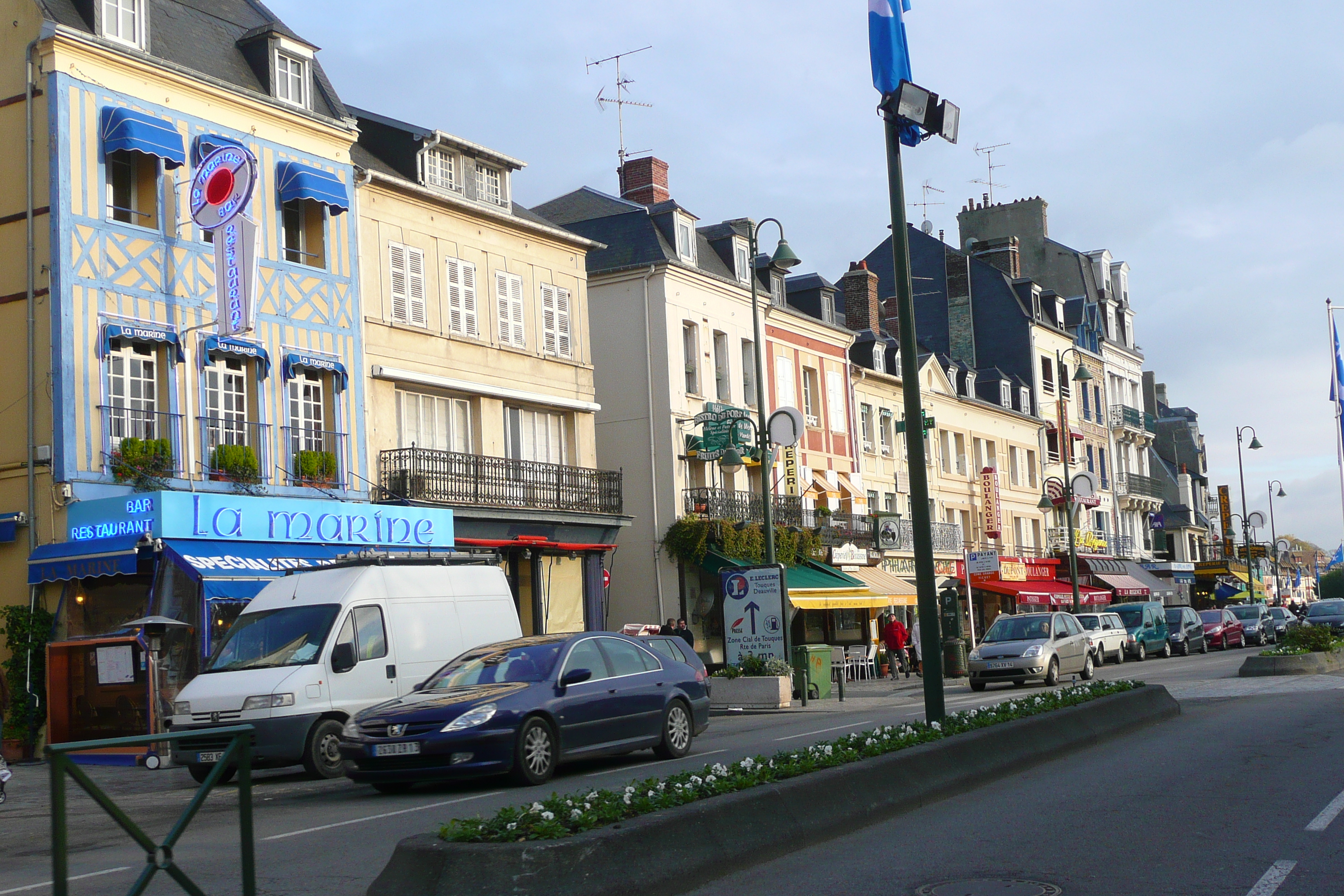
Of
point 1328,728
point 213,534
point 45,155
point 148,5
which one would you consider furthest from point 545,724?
point 148,5

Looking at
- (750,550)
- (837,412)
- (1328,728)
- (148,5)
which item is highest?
(148,5)

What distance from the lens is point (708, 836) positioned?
26.2 feet

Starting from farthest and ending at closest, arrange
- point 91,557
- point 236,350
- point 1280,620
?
1. point 1280,620
2. point 236,350
3. point 91,557

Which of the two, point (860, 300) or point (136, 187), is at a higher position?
point (860, 300)

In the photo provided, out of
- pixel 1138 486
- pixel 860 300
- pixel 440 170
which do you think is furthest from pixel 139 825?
pixel 1138 486

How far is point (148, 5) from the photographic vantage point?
24141mm

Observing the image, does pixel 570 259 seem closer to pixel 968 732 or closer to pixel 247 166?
pixel 247 166

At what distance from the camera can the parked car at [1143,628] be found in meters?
41.8

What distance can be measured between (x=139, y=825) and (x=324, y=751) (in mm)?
10389

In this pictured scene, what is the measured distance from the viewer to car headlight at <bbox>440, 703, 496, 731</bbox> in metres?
12.5

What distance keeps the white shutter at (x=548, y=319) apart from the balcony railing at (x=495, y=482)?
2.72 m

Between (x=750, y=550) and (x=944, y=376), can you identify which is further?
(x=944, y=376)

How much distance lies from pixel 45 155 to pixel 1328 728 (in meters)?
19.6

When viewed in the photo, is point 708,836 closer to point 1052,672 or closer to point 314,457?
point 314,457
